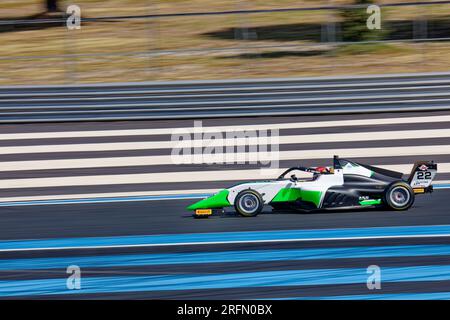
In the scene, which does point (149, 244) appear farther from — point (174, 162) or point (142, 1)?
point (142, 1)

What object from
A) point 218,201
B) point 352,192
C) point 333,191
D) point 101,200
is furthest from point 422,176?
point 101,200

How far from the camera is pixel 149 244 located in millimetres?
9586

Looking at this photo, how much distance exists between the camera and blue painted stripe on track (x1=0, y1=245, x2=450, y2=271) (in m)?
8.89

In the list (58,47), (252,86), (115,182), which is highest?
(58,47)

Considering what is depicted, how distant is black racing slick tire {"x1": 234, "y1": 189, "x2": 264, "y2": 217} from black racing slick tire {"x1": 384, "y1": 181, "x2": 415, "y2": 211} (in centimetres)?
155

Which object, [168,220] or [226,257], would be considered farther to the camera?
[168,220]

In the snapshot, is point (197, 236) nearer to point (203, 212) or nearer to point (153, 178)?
point (203, 212)

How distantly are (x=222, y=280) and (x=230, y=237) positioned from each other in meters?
1.54

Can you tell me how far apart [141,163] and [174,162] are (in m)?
0.55

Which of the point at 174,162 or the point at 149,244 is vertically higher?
the point at 174,162

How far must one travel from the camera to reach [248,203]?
10.5 meters

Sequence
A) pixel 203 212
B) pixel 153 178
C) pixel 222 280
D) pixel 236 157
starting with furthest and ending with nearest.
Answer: pixel 236 157, pixel 153 178, pixel 203 212, pixel 222 280

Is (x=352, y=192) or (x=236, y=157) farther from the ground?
(x=236, y=157)
